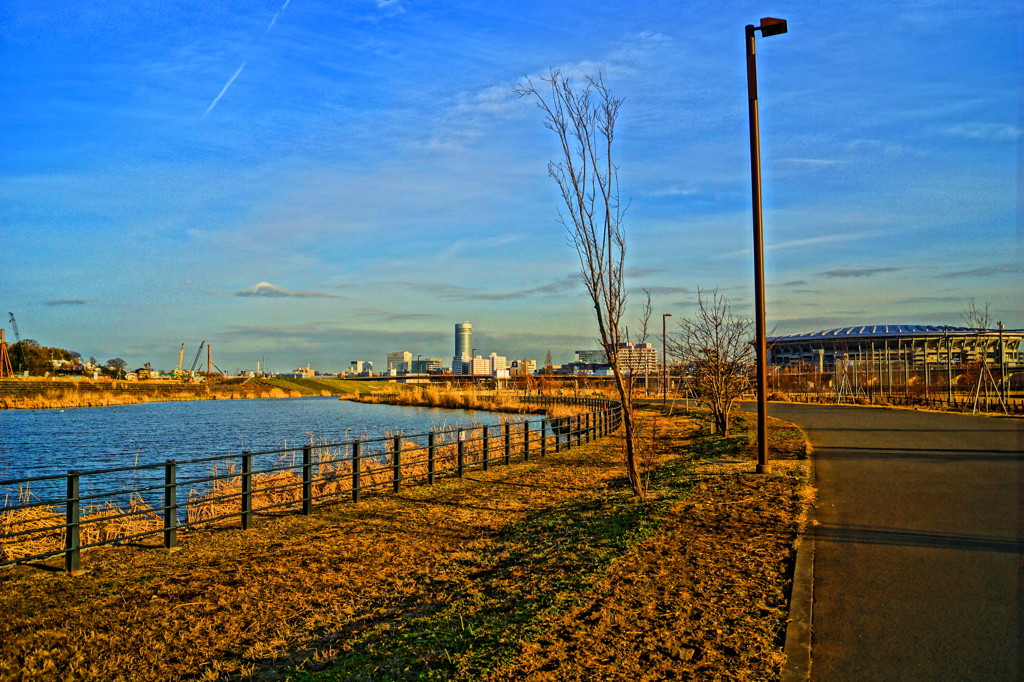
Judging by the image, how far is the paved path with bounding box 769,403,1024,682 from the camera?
522cm

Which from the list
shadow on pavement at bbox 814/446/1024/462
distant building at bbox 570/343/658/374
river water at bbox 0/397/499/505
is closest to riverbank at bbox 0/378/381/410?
river water at bbox 0/397/499/505

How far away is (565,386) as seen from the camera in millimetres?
86188

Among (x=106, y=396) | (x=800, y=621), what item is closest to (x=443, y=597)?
(x=800, y=621)

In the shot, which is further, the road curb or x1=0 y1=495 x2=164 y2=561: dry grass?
x1=0 y1=495 x2=164 y2=561: dry grass

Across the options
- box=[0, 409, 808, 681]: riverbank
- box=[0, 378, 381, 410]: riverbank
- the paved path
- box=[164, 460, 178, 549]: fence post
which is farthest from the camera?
box=[0, 378, 381, 410]: riverbank

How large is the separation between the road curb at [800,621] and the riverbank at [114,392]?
231ft

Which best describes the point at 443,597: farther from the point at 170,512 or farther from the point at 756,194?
the point at 756,194

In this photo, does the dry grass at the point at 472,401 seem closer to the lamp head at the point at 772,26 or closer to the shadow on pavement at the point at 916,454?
the shadow on pavement at the point at 916,454

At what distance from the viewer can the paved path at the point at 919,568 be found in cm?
522

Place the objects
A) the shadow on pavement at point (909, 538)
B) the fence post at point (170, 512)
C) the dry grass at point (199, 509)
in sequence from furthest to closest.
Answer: the dry grass at point (199, 509)
the fence post at point (170, 512)
the shadow on pavement at point (909, 538)

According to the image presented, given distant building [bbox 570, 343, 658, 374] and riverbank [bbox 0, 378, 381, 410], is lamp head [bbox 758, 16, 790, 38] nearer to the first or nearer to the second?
distant building [bbox 570, 343, 658, 374]

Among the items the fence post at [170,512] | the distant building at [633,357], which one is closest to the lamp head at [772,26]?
the distant building at [633,357]

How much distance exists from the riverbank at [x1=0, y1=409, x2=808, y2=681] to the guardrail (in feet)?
1.72

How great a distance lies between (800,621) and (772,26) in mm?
10194
